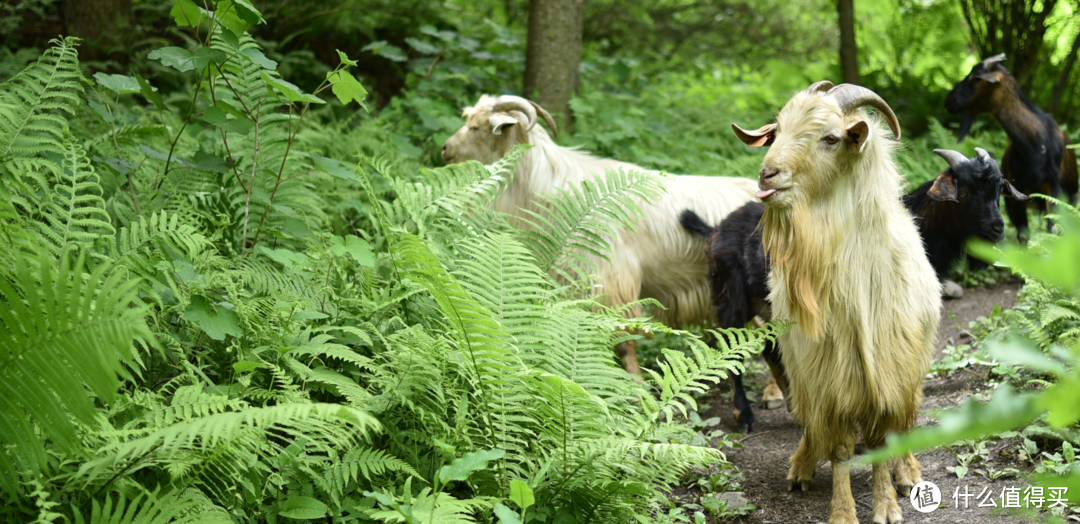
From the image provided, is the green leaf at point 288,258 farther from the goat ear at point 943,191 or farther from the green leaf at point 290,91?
the goat ear at point 943,191

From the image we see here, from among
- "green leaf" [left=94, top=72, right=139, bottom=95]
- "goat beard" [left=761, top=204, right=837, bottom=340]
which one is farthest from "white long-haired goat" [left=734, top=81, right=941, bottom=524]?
"green leaf" [left=94, top=72, right=139, bottom=95]

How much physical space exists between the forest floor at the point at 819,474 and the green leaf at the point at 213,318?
2325 mm

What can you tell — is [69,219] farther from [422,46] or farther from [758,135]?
[422,46]

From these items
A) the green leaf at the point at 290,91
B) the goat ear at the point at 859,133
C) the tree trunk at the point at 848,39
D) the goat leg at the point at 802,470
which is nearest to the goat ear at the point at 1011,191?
the goat ear at the point at 859,133

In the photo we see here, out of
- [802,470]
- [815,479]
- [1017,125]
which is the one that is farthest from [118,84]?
[1017,125]

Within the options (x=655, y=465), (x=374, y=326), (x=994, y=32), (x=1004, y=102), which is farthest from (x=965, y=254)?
(x=994, y=32)

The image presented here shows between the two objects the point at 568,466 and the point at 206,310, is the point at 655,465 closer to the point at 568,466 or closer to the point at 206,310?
the point at 568,466

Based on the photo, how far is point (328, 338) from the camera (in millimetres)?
3332

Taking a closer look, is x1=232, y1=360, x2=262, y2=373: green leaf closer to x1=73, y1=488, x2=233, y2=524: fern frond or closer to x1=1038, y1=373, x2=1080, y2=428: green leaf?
x1=73, y1=488, x2=233, y2=524: fern frond

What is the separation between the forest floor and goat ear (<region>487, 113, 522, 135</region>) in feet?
8.32

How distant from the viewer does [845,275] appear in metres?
3.55

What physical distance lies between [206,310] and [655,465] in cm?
194

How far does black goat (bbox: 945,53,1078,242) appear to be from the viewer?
6.99m

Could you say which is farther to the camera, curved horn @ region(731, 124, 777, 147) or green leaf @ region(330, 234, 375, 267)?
curved horn @ region(731, 124, 777, 147)
